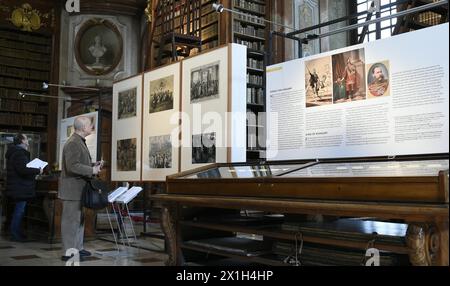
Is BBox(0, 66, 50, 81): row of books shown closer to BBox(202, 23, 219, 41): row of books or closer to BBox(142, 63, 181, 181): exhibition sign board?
BBox(202, 23, 219, 41): row of books

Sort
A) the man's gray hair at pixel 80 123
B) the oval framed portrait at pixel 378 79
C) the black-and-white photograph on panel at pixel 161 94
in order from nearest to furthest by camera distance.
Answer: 1. the oval framed portrait at pixel 378 79
2. the man's gray hair at pixel 80 123
3. the black-and-white photograph on panel at pixel 161 94

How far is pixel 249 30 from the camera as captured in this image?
30.9 ft

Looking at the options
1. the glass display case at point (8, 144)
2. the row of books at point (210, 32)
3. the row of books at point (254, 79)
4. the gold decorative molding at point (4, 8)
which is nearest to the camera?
the row of books at point (254, 79)

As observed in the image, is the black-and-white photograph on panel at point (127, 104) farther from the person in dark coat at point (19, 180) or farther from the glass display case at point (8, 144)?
the glass display case at point (8, 144)

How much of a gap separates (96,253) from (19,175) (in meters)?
1.88

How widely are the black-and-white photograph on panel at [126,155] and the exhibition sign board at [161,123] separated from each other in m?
0.29

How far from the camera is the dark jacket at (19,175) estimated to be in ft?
20.9

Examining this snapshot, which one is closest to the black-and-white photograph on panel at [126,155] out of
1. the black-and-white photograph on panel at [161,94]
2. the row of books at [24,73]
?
the black-and-white photograph on panel at [161,94]

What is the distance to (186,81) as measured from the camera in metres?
5.43

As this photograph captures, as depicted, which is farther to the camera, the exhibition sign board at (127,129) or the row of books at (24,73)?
the row of books at (24,73)

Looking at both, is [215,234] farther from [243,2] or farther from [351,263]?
[243,2]

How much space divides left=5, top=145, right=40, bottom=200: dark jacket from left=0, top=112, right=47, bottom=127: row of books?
6.22m

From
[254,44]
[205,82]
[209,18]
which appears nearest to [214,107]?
[205,82]

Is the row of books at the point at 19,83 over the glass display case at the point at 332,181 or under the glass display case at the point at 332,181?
over
